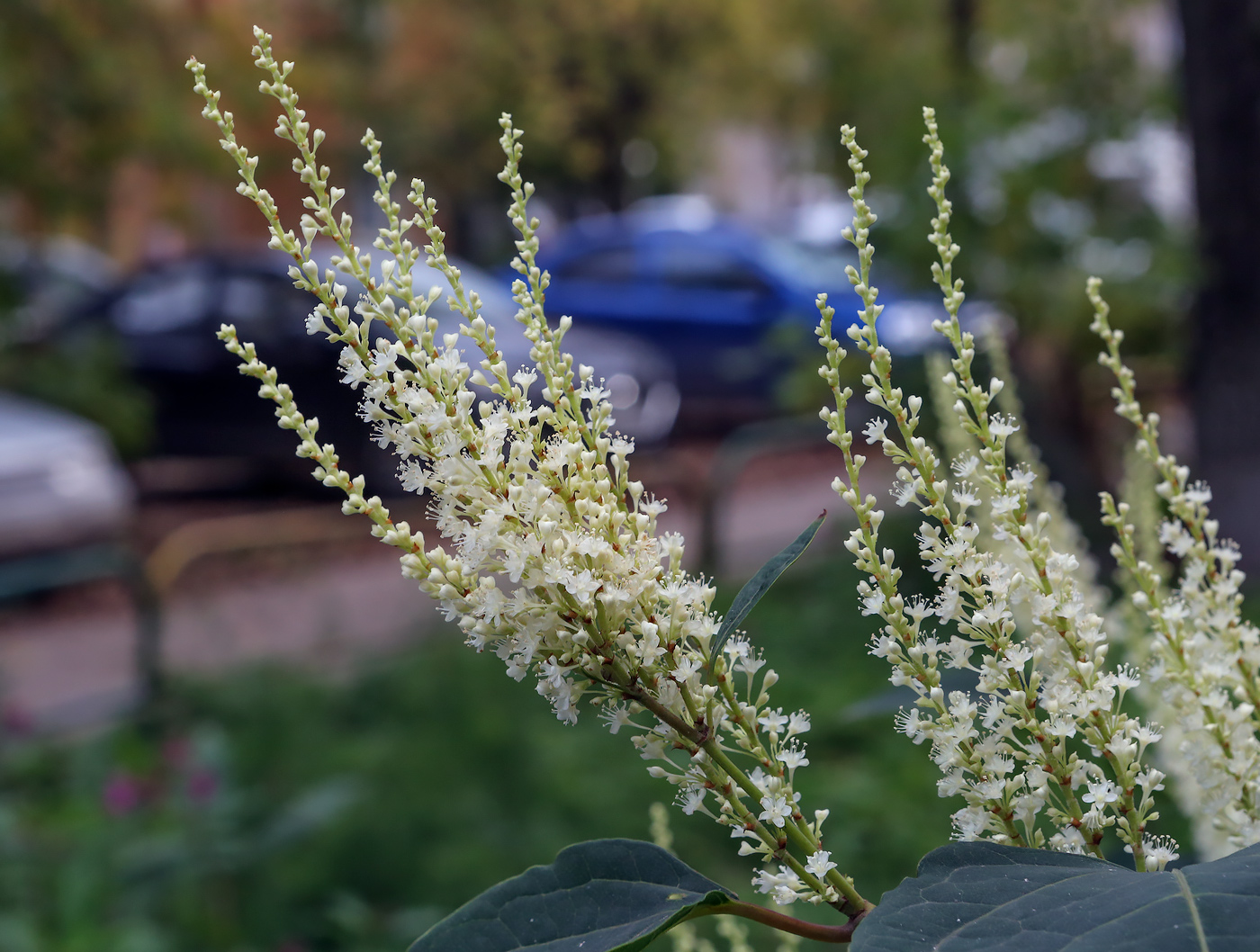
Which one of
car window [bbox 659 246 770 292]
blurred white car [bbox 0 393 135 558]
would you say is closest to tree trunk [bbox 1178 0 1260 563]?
blurred white car [bbox 0 393 135 558]

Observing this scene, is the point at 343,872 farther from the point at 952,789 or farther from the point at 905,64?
the point at 905,64

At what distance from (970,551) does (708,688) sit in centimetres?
24

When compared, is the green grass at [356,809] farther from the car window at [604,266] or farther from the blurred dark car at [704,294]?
the car window at [604,266]

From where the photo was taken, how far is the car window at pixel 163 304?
503 inches

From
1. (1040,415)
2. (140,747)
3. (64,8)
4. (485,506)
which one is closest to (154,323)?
(64,8)

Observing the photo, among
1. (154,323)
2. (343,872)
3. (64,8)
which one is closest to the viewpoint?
(343,872)

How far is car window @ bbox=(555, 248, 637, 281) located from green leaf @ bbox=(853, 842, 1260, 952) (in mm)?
14813

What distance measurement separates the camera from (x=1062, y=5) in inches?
306

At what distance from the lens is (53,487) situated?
9086 millimetres

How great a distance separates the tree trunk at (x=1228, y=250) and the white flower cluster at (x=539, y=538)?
6.31m

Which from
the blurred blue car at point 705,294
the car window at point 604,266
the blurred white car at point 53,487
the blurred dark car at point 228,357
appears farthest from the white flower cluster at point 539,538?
the car window at point 604,266

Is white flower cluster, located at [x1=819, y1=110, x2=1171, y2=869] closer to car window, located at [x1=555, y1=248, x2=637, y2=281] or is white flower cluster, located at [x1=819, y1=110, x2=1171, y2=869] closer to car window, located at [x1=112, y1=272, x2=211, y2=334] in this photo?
car window, located at [x1=112, y1=272, x2=211, y2=334]

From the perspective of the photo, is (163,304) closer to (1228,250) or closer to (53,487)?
(53,487)

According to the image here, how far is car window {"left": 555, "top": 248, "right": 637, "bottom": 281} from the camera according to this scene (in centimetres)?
1559
